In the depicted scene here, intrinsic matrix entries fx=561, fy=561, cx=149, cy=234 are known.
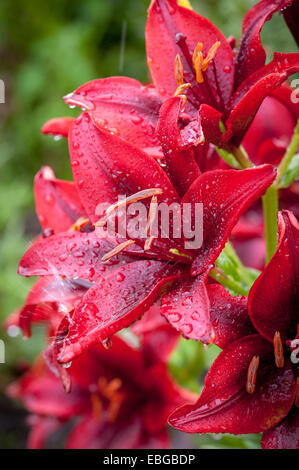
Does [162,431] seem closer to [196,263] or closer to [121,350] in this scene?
[121,350]

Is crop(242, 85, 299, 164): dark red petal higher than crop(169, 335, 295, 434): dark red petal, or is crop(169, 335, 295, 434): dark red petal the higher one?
crop(242, 85, 299, 164): dark red petal

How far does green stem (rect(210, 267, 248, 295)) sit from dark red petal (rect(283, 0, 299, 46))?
34 centimetres

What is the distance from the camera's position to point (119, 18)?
3.65 meters

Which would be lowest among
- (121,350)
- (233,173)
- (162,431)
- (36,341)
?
(36,341)

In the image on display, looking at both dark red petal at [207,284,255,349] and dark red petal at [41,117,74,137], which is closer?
dark red petal at [207,284,255,349]

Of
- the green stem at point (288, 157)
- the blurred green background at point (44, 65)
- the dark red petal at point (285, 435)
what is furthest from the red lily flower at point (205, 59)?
the blurred green background at point (44, 65)

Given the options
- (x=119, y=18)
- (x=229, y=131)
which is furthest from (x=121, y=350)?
(x=119, y=18)

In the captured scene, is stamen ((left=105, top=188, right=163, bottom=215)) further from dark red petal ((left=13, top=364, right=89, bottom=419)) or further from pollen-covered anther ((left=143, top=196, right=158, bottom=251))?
dark red petal ((left=13, top=364, right=89, bottom=419))

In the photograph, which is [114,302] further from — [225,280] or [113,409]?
[113,409]

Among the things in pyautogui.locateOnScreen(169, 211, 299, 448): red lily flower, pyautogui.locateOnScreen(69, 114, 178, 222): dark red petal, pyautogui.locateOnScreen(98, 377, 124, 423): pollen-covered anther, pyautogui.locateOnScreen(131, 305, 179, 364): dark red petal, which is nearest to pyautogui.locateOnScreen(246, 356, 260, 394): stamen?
pyautogui.locateOnScreen(169, 211, 299, 448): red lily flower

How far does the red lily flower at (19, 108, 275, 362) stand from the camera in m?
0.60

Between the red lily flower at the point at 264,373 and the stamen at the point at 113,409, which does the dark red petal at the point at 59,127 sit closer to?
the red lily flower at the point at 264,373

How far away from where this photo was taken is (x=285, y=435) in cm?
65
